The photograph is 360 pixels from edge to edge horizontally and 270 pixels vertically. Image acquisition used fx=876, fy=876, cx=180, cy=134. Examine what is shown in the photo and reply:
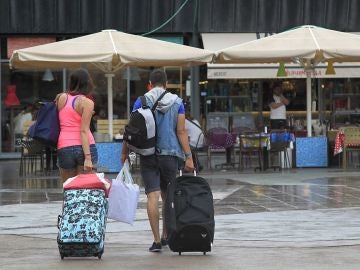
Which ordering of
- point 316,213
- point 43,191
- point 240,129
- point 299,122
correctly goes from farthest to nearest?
point 299,122 → point 240,129 → point 43,191 → point 316,213

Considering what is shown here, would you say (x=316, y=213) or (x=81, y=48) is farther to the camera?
(x=81, y=48)

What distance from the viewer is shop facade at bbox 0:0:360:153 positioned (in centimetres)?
2409

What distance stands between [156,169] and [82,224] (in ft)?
3.38

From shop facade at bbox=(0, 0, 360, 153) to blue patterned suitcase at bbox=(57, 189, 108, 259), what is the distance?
1562cm

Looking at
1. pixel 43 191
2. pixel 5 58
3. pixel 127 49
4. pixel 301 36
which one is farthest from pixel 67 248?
pixel 5 58

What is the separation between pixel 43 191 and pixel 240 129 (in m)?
6.56

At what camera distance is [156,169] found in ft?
29.7

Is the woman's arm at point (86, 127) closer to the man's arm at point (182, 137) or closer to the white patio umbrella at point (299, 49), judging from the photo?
the man's arm at point (182, 137)

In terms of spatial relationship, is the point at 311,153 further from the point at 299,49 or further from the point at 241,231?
the point at 241,231

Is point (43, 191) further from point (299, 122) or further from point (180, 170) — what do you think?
point (299, 122)

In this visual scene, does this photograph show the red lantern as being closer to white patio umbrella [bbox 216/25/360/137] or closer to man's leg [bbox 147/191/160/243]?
white patio umbrella [bbox 216/25/360/137]

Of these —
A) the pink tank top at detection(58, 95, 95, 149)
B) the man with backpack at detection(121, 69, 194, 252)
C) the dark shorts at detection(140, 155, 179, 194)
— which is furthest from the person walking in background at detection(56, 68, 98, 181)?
the dark shorts at detection(140, 155, 179, 194)

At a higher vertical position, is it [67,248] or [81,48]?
[81,48]

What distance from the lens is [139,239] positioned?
9898mm
